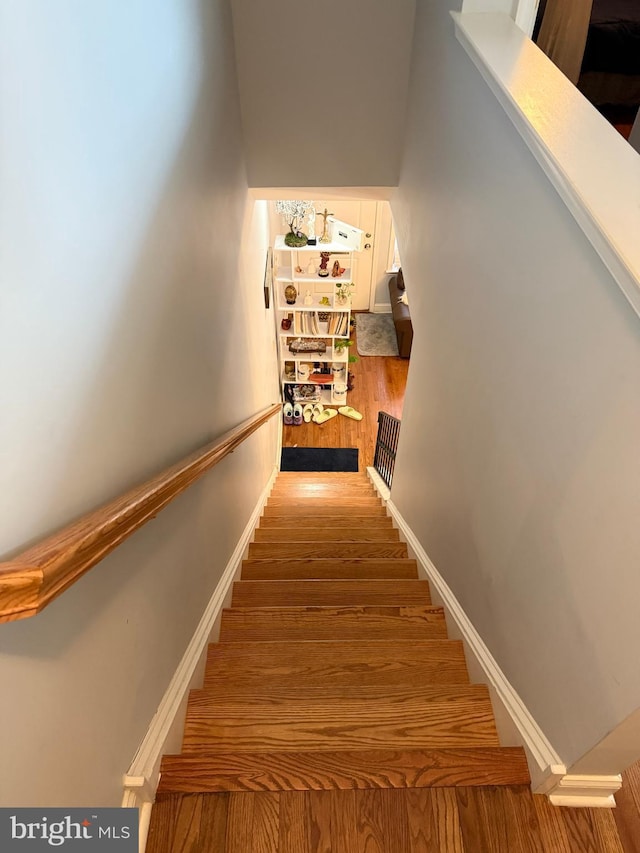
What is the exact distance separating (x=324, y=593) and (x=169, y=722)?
3.27 ft

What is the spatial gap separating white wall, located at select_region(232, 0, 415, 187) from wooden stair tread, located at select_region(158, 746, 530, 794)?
284 centimetres

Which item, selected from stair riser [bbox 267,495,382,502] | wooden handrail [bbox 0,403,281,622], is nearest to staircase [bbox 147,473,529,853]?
wooden handrail [bbox 0,403,281,622]

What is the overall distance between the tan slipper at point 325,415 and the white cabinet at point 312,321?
0.13 metres

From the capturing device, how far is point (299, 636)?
6.58 feet

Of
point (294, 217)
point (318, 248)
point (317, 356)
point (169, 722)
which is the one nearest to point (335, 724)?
point (169, 722)

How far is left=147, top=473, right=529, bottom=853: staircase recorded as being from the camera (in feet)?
4.16

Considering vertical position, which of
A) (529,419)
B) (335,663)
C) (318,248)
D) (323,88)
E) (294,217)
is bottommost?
(335,663)

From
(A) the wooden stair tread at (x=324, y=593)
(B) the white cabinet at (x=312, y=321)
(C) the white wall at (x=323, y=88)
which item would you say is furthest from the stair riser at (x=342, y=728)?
(B) the white cabinet at (x=312, y=321)

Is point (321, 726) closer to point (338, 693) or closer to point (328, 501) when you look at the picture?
point (338, 693)

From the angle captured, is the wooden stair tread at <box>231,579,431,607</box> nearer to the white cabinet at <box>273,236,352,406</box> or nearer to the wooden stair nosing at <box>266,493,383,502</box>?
the wooden stair nosing at <box>266,493,383,502</box>

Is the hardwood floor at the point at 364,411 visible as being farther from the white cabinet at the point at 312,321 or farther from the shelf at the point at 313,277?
the shelf at the point at 313,277

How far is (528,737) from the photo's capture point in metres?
1.36

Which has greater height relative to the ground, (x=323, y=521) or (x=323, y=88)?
(x=323, y=88)

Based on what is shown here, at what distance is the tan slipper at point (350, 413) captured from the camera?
5.93m
